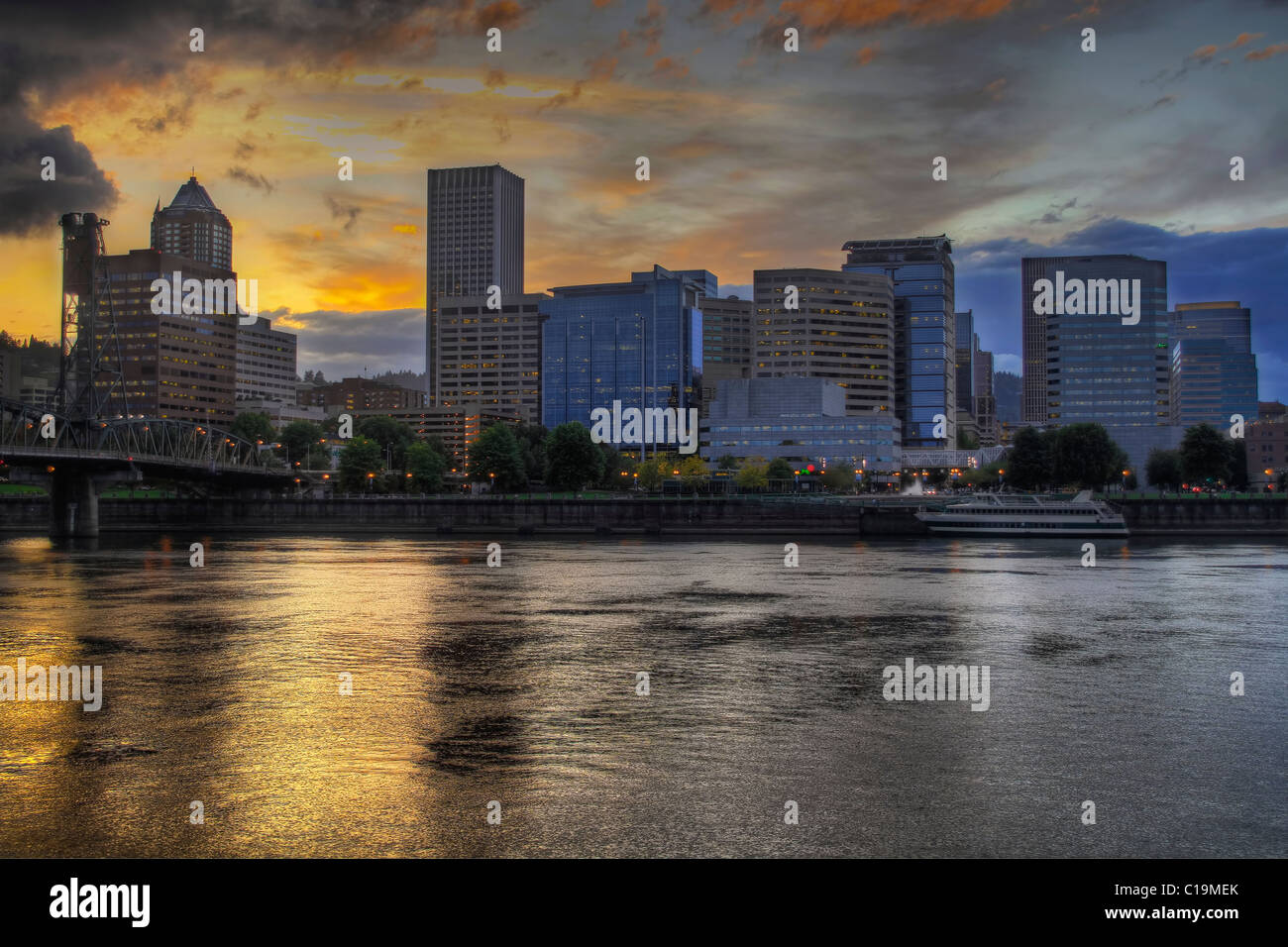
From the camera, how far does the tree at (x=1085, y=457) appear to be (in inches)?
6594

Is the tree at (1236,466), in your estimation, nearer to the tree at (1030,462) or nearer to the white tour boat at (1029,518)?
the tree at (1030,462)

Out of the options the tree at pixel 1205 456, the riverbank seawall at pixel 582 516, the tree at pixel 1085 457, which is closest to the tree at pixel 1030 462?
the tree at pixel 1085 457

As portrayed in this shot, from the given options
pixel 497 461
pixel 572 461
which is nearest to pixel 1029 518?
pixel 572 461

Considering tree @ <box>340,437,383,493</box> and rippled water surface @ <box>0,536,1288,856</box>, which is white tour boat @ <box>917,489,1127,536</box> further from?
tree @ <box>340,437,383,493</box>

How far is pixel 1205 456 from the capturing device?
553 ft

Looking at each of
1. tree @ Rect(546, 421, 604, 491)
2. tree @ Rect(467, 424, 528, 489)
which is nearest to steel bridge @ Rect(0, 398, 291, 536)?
tree @ Rect(467, 424, 528, 489)

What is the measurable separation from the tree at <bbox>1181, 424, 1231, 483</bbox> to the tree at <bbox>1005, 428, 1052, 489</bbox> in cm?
2169

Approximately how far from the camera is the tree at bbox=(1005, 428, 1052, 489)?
581 ft

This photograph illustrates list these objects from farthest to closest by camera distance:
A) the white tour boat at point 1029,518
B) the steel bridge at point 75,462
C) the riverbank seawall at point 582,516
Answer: the riverbank seawall at point 582,516 → the white tour boat at point 1029,518 → the steel bridge at point 75,462

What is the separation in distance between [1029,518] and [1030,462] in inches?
2691

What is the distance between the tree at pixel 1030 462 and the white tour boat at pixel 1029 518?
54531mm

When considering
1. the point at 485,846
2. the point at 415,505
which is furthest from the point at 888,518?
the point at 485,846
